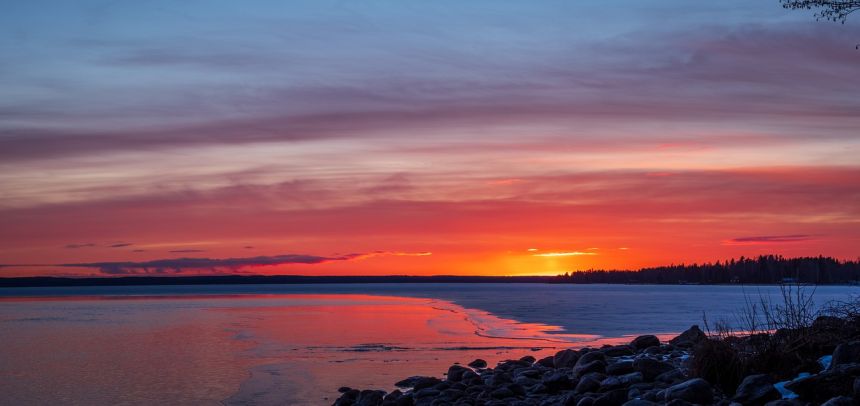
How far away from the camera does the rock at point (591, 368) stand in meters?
16.8

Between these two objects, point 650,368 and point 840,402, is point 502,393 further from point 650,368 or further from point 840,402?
point 840,402

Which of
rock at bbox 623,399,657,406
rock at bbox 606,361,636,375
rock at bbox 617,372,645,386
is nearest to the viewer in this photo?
rock at bbox 623,399,657,406

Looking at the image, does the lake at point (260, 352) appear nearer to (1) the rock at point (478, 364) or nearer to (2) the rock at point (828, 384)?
(1) the rock at point (478, 364)

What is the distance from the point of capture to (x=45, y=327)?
47.6 meters

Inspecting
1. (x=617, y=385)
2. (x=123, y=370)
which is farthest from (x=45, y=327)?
(x=617, y=385)

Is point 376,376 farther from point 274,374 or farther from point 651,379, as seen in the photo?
point 651,379

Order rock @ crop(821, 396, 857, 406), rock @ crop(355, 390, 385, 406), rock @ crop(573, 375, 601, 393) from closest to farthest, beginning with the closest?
rock @ crop(821, 396, 857, 406)
rock @ crop(573, 375, 601, 393)
rock @ crop(355, 390, 385, 406)

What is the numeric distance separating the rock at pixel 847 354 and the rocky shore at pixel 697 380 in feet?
0.04

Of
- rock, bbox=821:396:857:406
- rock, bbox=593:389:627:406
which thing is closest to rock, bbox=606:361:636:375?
rock, bbox=593:389:627:406

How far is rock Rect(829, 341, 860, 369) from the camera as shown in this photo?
12.3m

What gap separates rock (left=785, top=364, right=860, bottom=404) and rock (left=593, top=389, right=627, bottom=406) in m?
2.74

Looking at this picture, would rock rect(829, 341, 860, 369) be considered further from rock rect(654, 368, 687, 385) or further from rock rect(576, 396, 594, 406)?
rock rect(576, 396, 594, 406)

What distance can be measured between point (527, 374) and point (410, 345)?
13.2 metres

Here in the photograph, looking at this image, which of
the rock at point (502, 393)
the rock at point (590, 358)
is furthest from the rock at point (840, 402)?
the rock at point (590, 358)
